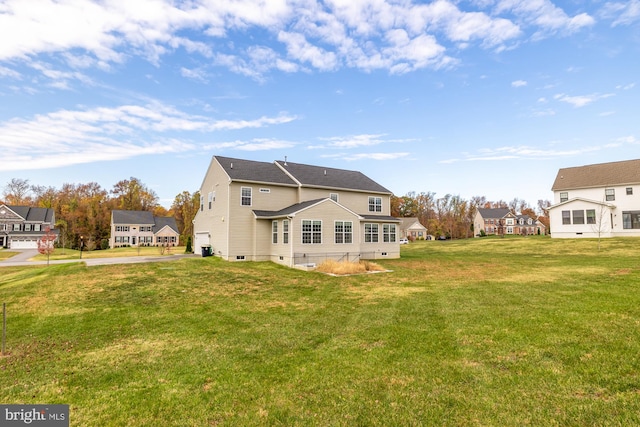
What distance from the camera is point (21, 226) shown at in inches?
2093

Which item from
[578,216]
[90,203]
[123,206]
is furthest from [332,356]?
[123,206]

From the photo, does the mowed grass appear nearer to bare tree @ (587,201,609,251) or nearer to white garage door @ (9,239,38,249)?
bare tree @ (587,201,609,251)

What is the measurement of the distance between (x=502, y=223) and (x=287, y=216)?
72701 millimetres

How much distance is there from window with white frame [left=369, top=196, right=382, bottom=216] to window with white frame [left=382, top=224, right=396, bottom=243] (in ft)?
8.03

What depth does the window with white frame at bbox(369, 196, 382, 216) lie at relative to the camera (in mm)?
28422

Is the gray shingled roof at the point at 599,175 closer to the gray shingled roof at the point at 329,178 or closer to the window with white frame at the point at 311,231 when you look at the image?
the gray shingled roof at the point at 329,178

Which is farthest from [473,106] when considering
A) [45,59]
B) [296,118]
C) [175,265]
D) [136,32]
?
[45,59]

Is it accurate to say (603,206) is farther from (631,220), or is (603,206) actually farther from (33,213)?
(33,213)

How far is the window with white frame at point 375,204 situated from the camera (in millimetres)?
28422

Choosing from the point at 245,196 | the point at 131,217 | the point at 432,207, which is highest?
the point at 432,207

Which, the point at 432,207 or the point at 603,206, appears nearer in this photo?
the point at 603,206

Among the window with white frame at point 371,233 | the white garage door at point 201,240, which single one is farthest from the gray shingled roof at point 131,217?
the window with white frame at point 371,233

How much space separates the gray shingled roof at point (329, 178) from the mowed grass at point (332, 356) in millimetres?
15037

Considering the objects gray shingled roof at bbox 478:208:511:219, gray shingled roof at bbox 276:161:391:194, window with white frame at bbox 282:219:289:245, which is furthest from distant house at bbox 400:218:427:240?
window with white frame at bbox 282:219:289:245
